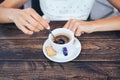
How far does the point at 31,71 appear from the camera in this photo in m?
0.93

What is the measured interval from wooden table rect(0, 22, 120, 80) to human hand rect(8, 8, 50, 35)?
27 millimetres

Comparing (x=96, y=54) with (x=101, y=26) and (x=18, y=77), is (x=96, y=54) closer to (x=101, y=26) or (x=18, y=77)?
(x=101, y=26)

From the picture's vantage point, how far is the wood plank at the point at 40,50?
3.18 feet

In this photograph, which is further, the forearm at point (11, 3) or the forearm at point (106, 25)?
the forearm at point (11, 3)

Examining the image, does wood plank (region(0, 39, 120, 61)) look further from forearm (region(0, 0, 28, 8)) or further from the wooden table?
forearm (region(0, 0, 28, 8))

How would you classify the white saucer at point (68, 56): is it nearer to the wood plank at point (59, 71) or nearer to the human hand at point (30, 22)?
the wood plank at point (59, 71)

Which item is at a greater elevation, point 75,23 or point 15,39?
point 75,23

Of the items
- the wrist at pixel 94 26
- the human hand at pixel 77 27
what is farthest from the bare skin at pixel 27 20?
the wrist at pixel 94 26

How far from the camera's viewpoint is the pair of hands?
1.07 m

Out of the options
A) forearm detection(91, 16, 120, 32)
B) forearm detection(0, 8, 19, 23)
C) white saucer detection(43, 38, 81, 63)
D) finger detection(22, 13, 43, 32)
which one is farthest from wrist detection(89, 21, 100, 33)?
forearm detection(0, 8, 19, 23)

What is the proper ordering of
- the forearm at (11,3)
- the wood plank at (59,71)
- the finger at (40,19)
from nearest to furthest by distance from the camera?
the wood plank at (59,71) → the finger at (40,19) → the forearm at (11,3)

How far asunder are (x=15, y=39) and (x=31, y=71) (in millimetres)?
223

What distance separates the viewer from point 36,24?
42.1 inches

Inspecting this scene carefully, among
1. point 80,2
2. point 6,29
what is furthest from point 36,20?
point 80,2
